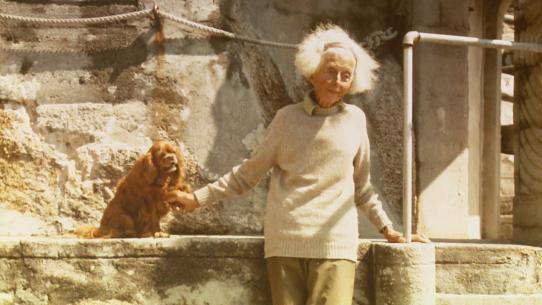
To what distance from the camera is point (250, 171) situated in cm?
355

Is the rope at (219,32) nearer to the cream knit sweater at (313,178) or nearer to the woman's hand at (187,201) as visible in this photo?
the woman's hand at (187,201)

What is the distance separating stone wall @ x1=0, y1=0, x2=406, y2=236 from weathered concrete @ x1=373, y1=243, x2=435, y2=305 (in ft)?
11.3

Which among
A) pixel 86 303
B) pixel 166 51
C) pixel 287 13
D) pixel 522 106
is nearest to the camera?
pixel 86 303

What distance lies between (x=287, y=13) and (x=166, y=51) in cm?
145

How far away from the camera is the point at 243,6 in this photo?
7.52 m

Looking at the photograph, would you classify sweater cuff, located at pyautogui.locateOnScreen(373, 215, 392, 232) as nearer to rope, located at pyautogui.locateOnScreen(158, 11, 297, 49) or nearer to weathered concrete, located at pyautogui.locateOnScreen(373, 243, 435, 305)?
weathered concrete, located at pyautogui.locateOnScreen(373, 243, 435, 305)

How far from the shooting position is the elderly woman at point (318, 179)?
10.9ft

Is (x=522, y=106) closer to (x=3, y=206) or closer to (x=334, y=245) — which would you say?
(x=334, y=245)

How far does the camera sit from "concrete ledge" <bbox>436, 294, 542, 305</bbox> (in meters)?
4.18

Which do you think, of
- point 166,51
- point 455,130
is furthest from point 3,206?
point 455,130

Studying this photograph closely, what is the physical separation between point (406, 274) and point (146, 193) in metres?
1.84

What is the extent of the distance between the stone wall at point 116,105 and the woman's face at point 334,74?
3.78m

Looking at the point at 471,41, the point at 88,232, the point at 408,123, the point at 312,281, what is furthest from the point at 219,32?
the point at 312,281

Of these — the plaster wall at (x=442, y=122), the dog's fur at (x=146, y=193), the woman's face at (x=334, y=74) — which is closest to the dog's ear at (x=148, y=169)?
the dog's fur at (x=146, y=193)
